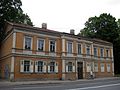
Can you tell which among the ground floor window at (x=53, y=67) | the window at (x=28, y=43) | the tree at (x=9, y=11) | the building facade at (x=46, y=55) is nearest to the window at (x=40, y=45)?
the building facade at (x=46, y=55)

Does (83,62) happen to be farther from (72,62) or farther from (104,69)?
(104,69)

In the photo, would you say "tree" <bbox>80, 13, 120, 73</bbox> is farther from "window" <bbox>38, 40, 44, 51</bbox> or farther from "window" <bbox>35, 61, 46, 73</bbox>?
"window" <bbox>35, 61, 46, 73</bbox>

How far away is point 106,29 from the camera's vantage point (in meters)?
50.2

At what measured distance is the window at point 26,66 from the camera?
26636 mm

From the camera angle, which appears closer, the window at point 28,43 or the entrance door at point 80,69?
the window at point 28,43

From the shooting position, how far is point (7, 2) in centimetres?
3703

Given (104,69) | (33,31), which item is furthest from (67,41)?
(104,69)

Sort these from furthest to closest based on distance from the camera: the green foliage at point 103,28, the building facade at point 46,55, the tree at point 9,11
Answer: the green foliage at point 103,28, the tree at point 9,11, the building facade at point 46,55

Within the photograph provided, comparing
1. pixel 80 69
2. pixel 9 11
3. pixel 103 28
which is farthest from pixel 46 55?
pixel 103 28

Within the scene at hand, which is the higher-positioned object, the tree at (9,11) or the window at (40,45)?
the tree at (9,11)

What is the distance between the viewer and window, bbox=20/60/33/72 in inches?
1049

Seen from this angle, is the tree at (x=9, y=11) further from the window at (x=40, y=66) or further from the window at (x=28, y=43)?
the window at (x=40, y=66)

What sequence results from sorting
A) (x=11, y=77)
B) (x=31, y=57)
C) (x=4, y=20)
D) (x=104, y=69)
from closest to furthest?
(x=11, y=77) → (x=31, y=57) → (x=4, y=20) → (x=104, y=69)

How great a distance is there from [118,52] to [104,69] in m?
11.4
